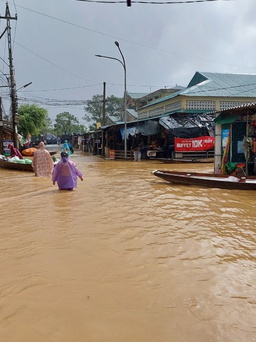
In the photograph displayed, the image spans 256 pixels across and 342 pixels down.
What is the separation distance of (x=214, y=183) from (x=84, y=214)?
15.5 ft

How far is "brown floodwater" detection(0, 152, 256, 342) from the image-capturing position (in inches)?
110

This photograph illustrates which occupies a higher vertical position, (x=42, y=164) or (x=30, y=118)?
(x=30, y=118)

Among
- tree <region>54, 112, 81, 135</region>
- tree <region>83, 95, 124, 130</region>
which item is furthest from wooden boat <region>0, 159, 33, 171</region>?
tree <region>54, 112, 81, 135</region>

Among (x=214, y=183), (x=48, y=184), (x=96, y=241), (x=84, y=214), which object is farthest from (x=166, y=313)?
(x=48, y=184)

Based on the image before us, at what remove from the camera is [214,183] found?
998cm

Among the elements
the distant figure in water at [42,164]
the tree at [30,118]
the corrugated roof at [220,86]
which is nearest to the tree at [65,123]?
the tree at [30,118]

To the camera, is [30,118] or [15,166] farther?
[30,118]

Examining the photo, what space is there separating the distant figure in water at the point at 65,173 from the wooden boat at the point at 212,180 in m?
3.30

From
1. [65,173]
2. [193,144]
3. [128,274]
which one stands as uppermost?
[193,144]

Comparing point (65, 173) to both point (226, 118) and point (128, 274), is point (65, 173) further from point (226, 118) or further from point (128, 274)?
point (226, 118)

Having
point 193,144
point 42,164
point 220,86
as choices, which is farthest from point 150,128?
point 42,164

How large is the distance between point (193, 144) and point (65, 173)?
45.5 feet

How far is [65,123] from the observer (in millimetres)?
77750

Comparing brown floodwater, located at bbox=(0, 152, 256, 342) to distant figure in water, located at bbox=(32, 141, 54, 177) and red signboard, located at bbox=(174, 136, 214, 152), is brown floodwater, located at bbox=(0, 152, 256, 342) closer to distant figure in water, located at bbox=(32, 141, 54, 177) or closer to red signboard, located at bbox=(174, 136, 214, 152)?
distant figure in water, located at bbox=(32, 141, 54, 177)
